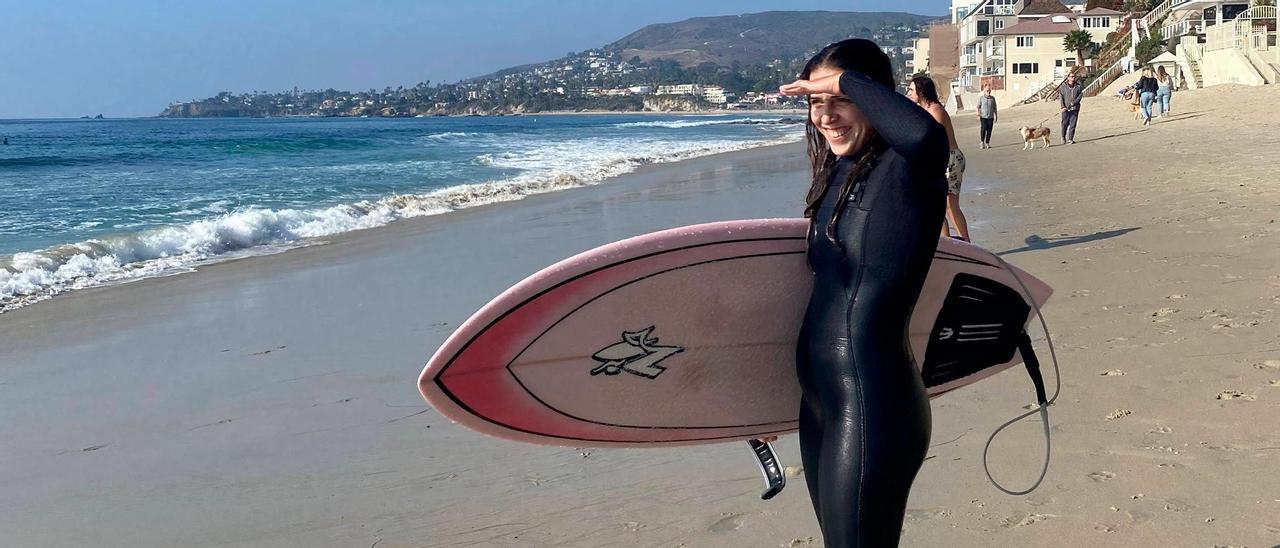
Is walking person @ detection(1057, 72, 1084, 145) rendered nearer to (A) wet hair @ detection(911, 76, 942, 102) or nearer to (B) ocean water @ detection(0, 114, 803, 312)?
(B) ocean water @ detection(0, 114, 803, 312)

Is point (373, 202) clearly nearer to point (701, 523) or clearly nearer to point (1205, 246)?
point (1205, 246)

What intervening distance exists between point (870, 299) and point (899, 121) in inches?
13.9

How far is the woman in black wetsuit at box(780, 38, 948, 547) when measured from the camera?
2084mm

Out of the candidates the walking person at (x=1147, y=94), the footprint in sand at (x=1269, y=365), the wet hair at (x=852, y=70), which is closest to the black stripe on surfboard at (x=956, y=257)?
the wet hair at (x=852, y=70)

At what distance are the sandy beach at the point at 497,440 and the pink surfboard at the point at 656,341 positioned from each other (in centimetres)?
48

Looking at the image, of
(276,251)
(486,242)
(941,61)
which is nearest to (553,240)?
(486,242)

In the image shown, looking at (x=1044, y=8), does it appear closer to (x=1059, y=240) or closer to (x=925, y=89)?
(x=1059, y=240)

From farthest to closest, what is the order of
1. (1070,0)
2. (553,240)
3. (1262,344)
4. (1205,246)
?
(1070,0) < (553,240) < (1205,246) < (1262,344)

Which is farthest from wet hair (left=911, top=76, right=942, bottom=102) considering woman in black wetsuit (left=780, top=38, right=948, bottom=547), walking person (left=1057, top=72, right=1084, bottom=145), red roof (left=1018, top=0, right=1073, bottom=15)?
red roof (left=1018, top=0, right=1073, bottom=15)

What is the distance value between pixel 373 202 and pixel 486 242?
20.0ft

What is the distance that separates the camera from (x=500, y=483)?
3.53m

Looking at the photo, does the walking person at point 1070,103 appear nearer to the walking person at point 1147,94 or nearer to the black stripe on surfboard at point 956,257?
the walking person at point 1147,94

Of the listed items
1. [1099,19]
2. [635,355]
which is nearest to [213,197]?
[635,355]

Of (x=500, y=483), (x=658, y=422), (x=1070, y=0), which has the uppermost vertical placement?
(x=1070, y=0)
